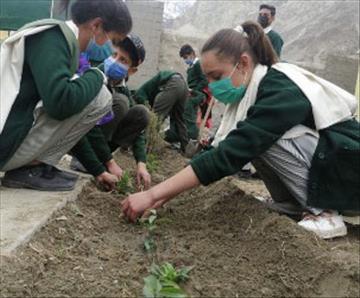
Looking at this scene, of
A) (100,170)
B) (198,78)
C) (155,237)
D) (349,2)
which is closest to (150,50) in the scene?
(198,78)

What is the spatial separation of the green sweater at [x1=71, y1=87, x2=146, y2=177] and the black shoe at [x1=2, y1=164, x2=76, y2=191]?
0.67 ft

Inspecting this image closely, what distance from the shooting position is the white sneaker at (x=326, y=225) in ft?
8.52

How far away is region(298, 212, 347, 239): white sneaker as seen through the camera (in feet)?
8.52

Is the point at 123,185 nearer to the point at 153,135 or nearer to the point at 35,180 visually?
the point at 35,180

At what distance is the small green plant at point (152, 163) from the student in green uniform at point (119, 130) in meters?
0.34

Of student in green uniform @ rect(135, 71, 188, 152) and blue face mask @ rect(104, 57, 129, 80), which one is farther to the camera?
student in green uniform @ rect(135, 71, 188, 152)

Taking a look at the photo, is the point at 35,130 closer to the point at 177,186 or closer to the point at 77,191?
the point at 77,191

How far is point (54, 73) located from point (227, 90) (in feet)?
2.60

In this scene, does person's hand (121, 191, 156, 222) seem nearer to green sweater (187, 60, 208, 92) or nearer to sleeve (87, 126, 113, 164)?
sleeve (87, 126, 113, 164)

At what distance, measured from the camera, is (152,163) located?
4578 millimetres

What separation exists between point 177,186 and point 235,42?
2.41 feet

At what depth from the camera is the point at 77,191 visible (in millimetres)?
2992

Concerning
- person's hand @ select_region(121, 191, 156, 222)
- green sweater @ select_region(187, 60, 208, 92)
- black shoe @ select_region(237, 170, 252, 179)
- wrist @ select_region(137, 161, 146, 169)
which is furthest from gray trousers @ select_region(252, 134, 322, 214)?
green sweater @ select_region(187, 60, 208, 92)

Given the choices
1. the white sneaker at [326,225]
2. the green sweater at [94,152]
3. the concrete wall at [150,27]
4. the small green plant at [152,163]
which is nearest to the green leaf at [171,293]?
the white sneaker at [326,225]
